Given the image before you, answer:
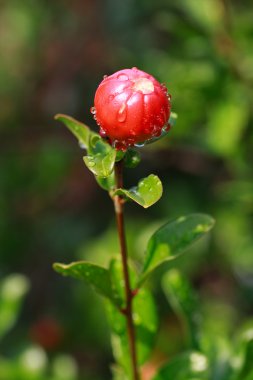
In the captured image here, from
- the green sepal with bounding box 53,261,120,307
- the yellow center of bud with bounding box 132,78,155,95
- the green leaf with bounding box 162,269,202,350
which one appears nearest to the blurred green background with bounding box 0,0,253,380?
the green leaf with bounding box 162,269,202,350

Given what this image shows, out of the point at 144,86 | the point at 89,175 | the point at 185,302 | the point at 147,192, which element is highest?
the point at 89,175

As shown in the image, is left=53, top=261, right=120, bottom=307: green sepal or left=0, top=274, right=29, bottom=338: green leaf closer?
left=53, top=261, right=120, bottom=307: green sepal

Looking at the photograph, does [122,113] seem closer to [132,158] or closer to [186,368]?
[132,158]

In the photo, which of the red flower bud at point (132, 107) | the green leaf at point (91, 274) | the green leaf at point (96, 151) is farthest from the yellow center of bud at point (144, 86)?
the green leaf at point (91, 274)

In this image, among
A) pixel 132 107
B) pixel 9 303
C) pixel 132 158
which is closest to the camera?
pixel 132 107

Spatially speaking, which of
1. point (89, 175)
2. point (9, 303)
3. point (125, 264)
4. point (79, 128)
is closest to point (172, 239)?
point (125, 264)

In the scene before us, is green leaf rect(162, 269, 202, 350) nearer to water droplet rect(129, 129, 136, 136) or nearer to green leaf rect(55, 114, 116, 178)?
green leaf rect(55, 114, 116, 178)

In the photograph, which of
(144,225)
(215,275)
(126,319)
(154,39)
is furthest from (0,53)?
(126,319)

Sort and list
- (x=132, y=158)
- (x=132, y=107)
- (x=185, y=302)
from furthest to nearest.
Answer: (x=185, y=302) → (x=132, y=158) → (x=132, y=107)
